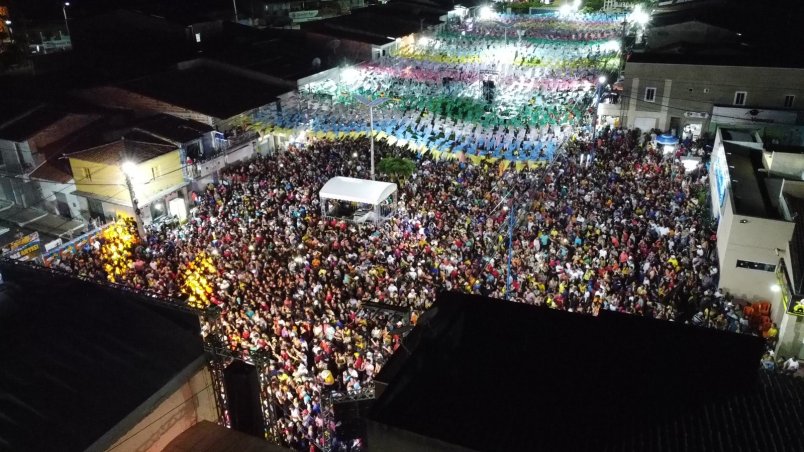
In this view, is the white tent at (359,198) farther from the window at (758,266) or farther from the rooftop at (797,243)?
the rooftop at (797,243)

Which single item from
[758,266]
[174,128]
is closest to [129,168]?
[174,128]

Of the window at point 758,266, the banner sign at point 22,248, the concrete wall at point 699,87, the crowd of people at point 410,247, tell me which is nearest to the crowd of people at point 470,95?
the crowd of people at point 410,247

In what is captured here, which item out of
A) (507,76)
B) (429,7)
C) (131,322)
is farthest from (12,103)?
(429,7)

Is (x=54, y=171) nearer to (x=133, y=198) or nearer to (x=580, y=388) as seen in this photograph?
(x=133, y=198)

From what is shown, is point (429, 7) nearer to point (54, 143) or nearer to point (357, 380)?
point (54, 143)

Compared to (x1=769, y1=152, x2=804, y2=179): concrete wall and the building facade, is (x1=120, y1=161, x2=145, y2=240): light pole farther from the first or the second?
the building facade

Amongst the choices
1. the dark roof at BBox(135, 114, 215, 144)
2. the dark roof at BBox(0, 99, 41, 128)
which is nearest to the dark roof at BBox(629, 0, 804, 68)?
the dark roof at BBox(135, 114, 215, 144)
